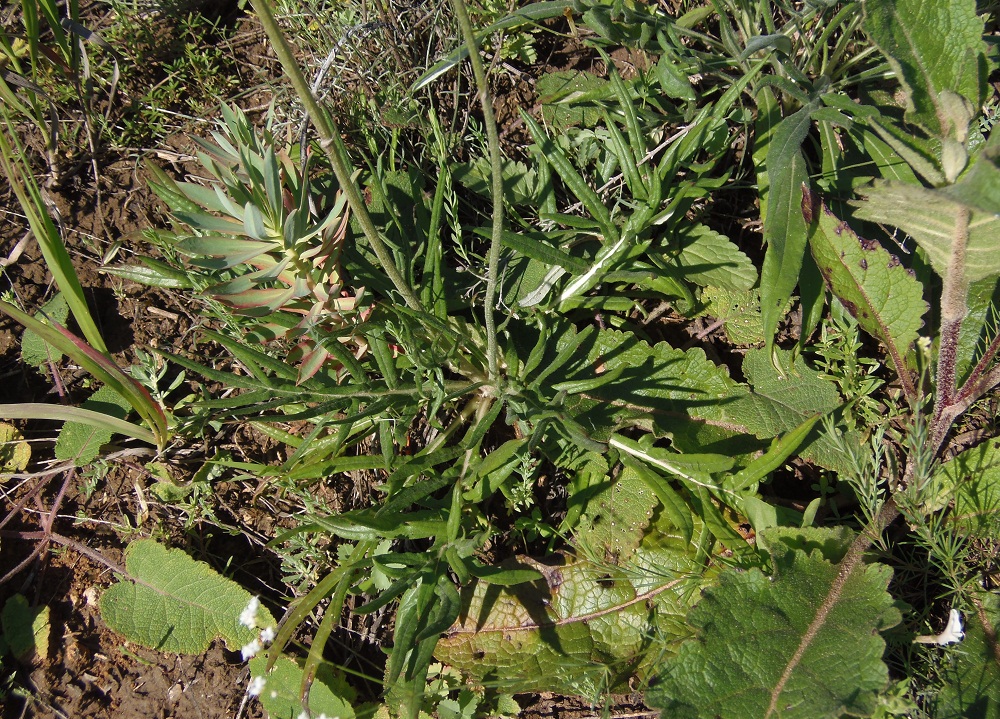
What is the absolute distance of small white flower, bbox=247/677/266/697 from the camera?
85.7 inches

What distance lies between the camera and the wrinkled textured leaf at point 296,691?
2.25 meters

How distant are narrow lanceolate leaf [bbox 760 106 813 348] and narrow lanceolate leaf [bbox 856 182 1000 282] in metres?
0.26

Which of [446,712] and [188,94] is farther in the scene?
[188,94]

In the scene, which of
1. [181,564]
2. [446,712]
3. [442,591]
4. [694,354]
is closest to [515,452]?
[442,591]

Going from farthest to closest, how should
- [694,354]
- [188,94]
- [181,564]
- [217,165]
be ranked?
1. [188,94]
2. [181,564]
3. [694,354]
4. [217,165]

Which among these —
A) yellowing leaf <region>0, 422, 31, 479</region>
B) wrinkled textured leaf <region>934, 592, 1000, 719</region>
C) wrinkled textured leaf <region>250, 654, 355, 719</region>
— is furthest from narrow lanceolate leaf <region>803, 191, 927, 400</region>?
yellowing leaf <region>0, 422, 31, 479</region>

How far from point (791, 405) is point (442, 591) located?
1190 mm

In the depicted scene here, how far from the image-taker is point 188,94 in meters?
3.08

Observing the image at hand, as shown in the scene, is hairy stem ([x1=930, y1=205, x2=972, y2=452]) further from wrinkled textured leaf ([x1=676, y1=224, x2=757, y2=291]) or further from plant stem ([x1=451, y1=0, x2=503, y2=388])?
plant stem ([x1=451, y1=0, x2=503, y2=388])

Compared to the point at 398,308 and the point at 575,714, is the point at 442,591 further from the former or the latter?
the point at 398,308

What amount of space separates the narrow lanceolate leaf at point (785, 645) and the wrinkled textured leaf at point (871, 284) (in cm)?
72

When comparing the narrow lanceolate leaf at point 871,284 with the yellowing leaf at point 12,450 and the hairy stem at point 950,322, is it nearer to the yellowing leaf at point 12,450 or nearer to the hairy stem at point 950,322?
the hairy stem at point 950,322

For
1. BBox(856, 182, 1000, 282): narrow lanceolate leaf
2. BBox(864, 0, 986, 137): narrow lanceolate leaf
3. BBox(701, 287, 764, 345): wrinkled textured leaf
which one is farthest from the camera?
BBox(701, 287, 764, 345): wrinkled textured leaf

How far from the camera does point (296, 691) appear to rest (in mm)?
2279
